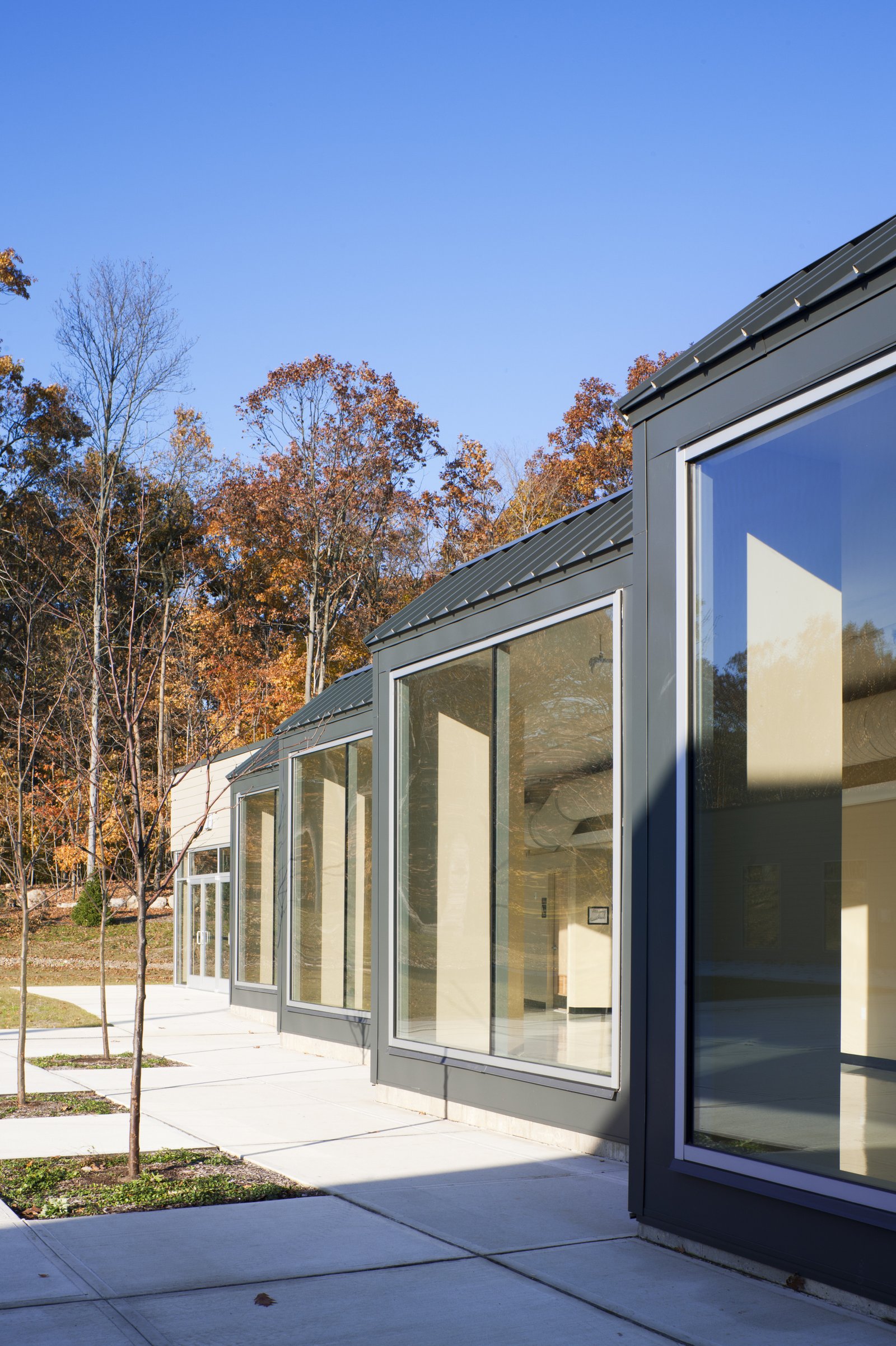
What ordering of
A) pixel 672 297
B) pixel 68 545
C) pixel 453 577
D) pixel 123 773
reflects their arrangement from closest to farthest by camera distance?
1. pixel 123 773
2. pixel 453 577
3. pixel 672 297
4. pixel 68 545

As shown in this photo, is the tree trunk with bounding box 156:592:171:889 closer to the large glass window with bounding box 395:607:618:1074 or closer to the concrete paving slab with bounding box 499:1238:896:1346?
the large glass window with bounding box 395:607:618:1074

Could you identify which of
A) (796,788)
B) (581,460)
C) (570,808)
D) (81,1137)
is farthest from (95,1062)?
(581,460)

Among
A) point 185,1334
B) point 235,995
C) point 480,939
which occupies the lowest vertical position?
point 235,995

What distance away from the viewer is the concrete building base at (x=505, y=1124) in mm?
8023

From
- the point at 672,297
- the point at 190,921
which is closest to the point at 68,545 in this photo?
the point at 190,921

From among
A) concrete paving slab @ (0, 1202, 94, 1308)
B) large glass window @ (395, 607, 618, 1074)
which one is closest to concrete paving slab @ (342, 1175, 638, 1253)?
large glass window @ (395, 607, 618, 1074)

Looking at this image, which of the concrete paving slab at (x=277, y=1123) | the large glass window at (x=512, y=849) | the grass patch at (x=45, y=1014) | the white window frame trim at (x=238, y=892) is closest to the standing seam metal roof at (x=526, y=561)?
the large glass window at (x=512, y=849)

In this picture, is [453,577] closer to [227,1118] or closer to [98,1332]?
[227,1118]

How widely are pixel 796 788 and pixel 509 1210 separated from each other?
9.43ft

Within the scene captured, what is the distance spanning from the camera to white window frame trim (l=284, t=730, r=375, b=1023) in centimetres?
1385

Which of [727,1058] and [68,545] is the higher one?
[68,545]

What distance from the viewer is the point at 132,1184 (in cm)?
709

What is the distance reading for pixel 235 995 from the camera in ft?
65.7

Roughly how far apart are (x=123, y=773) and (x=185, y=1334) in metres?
4.44
